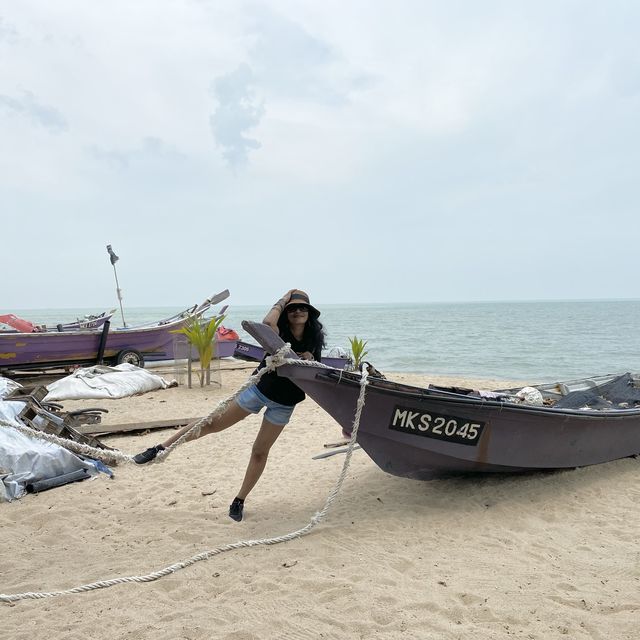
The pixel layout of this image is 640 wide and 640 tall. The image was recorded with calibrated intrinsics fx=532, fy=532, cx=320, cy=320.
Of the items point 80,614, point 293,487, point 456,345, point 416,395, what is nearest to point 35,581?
point 80,614

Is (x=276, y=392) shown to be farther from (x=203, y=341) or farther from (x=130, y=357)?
(x=130, y=357)

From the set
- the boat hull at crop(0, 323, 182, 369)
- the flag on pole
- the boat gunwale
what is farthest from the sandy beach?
the flag on pole

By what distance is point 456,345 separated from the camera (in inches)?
1112

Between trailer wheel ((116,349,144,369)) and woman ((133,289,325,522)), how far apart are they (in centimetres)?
1083

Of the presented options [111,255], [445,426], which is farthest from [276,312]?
[111,255]

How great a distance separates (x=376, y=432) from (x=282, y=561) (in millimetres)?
1100

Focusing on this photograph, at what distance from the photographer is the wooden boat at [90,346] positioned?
12.4 metres

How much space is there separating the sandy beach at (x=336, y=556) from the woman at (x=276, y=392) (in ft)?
2.04

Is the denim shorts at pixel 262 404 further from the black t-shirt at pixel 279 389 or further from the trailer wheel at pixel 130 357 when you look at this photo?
the trailer wheel at pixel 130 357

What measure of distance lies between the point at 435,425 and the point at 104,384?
25.6 ft

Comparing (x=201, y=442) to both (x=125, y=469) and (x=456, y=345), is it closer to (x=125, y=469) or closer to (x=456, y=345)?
(x=125, y=469)

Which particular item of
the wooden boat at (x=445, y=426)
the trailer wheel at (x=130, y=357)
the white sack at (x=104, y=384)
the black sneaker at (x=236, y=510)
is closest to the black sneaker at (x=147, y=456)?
the black sneaker at (x=236, y=510)

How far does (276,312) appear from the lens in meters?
3.73

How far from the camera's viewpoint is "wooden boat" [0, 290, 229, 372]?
12.4 meters
